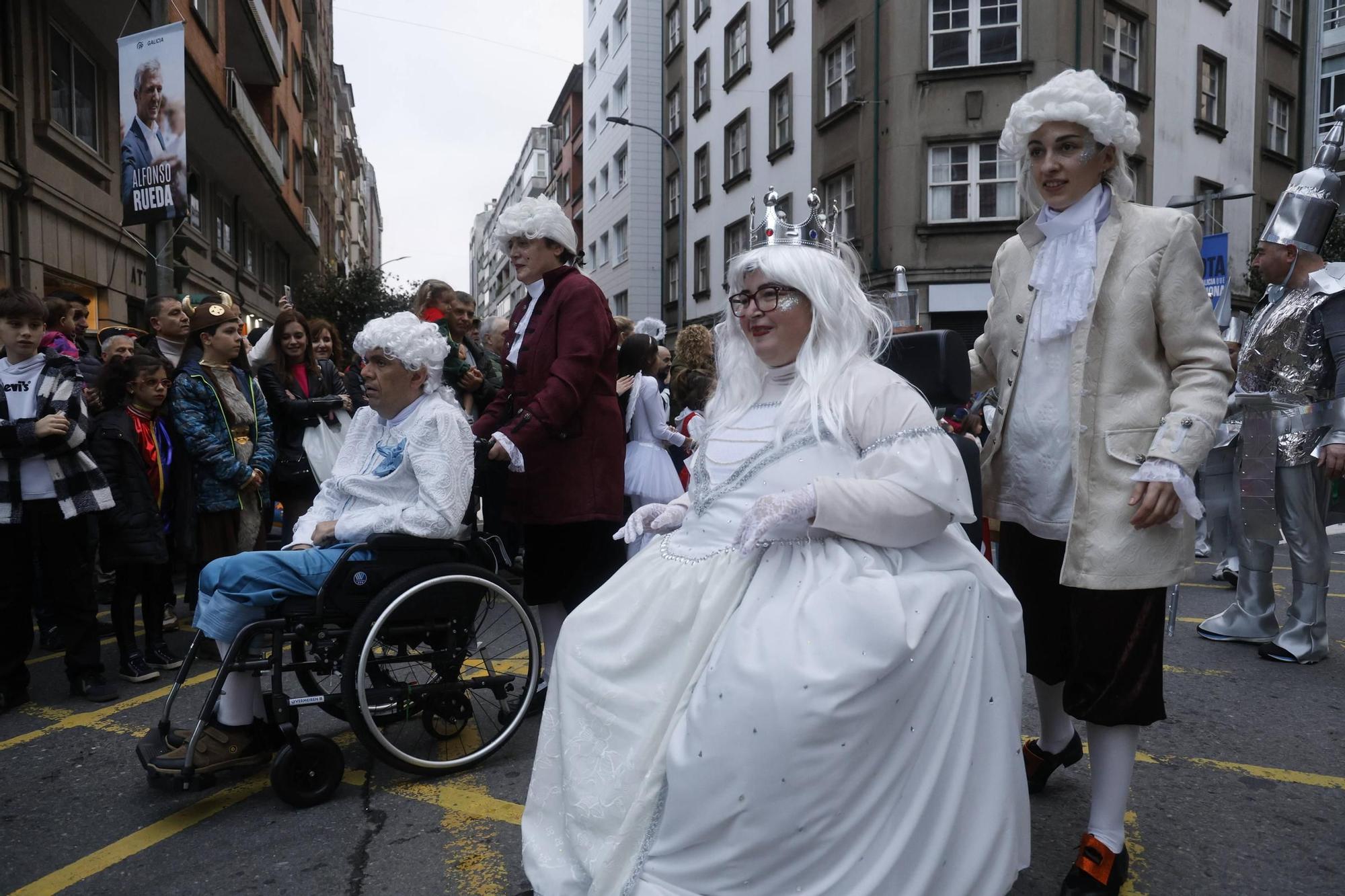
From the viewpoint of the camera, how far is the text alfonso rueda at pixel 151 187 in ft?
31.3

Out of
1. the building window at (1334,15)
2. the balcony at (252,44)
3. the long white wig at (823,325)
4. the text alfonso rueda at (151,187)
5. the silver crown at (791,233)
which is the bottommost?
the long white wig at (823,325)

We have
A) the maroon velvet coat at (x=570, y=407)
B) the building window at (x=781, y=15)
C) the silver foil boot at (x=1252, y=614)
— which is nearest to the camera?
the maroon velvet coat at (x=570, y=407)

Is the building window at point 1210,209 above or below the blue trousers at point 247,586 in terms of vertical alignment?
above

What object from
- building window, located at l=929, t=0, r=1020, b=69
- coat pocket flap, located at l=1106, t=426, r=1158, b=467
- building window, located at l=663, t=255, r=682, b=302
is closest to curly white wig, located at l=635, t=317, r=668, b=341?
coat pocket flap, located at l=1106, t=426, r=1158, b=467

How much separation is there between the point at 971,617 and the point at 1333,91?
29.4m

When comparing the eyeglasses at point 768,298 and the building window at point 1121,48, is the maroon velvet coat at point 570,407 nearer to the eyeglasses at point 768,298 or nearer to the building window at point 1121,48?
the eyeglasses at point 768,298

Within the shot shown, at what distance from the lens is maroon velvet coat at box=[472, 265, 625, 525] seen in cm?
378

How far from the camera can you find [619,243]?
1331 inches

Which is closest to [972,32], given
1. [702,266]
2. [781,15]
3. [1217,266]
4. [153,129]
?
[781,15]

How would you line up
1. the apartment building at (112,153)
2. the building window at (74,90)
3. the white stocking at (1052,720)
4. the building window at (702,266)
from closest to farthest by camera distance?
the white stocking at (1052,720)
the apartment building at (112,153)
the building window at (74,90)
the building window at (702,266)

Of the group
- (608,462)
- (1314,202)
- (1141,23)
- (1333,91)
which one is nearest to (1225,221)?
(1141,23)

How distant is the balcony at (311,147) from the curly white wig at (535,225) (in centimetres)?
3051

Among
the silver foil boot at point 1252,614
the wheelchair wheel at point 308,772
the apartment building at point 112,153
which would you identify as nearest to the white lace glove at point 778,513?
the wheelchair wheel at point 308,772

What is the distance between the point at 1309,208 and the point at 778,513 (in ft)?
12.2
